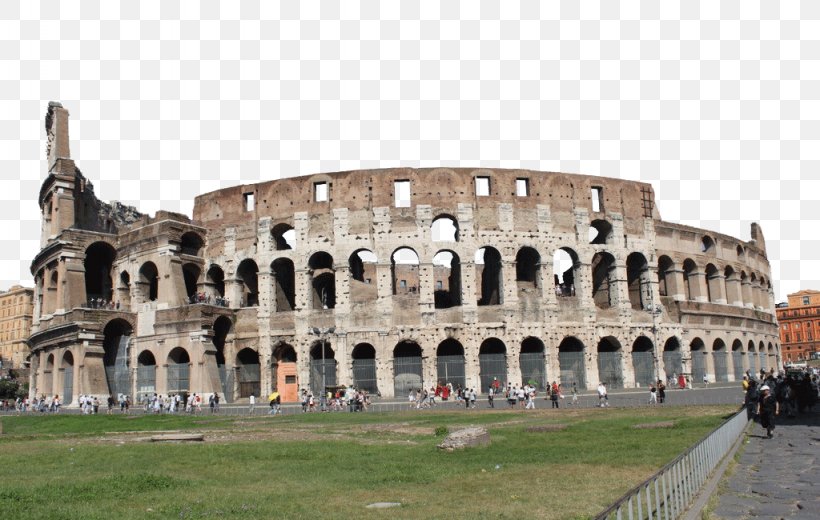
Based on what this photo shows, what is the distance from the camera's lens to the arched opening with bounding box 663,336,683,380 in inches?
1640

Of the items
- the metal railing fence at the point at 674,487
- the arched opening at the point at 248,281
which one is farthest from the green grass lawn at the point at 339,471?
the arched opening at the point at 248,281

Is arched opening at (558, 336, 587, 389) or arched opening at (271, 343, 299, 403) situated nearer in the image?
arched opening at (271, 343, 299, 403)

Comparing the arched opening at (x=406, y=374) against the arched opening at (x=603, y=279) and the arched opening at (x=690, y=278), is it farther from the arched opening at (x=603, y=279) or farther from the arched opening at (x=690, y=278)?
the arched opening at (x=690, y=278)

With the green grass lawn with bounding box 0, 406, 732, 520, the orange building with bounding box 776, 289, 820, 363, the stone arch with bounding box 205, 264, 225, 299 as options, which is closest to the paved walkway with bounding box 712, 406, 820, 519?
the green grass lawn with bounding box 0, 406, 732, 520

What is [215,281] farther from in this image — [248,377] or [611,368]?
[611,368]

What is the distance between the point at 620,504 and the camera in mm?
4613

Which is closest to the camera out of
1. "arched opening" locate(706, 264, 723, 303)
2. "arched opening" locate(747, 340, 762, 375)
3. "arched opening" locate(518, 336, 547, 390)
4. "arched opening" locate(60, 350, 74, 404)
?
"arched opening" locate(518, 336, 547, 390)

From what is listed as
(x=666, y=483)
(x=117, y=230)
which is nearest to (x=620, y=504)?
(x=666, y=483)

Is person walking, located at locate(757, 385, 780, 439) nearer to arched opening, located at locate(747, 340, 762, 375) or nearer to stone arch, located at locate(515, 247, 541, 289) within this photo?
stone arch, located at locate(515, 247, 541, 289)

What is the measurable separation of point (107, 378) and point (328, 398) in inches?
632

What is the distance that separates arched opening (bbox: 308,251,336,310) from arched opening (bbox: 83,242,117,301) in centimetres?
1497

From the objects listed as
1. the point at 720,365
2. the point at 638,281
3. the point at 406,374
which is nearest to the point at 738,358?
the point at 720,365

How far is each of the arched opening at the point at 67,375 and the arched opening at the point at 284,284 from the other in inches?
477

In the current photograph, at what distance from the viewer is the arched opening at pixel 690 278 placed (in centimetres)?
4556
